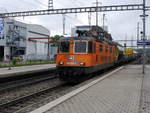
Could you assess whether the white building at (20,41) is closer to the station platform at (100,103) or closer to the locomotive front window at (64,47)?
the locomotive front window at (64,47)

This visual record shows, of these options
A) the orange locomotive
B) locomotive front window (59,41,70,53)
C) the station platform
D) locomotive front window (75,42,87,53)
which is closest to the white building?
locomotive front window (59,41,70,53)

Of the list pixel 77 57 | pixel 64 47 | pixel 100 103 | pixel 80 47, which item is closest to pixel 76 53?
pixel 77 57

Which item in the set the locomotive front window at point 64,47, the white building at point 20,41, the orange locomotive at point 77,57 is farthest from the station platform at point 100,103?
the white building at point 20,41

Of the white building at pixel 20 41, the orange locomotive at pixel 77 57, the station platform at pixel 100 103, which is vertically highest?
the white building at pixel 20 41

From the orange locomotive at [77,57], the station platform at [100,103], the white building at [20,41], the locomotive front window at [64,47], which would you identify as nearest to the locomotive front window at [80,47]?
the orange locomotive at [77,57]

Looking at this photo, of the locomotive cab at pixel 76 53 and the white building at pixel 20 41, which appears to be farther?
the white building at pixel 20 41

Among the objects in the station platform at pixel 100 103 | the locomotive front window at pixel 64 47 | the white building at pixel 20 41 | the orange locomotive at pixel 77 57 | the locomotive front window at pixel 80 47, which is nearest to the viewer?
the station platform at pixel 100 103

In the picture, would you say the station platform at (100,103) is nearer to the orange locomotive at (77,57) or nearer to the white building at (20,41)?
the orange locomotive at (77,57)

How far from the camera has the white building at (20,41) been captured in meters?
55.8

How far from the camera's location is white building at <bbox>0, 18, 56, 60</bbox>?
2195 inches

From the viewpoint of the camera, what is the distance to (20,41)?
6000cm

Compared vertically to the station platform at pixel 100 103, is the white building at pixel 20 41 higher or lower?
higher

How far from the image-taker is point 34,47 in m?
67.4

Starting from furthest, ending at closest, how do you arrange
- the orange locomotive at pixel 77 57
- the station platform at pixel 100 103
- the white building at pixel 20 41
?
1. the white building at pixel 20 41
2. the orange locomotive at pixel 77 57
3. the station platform at pixel 100 103
